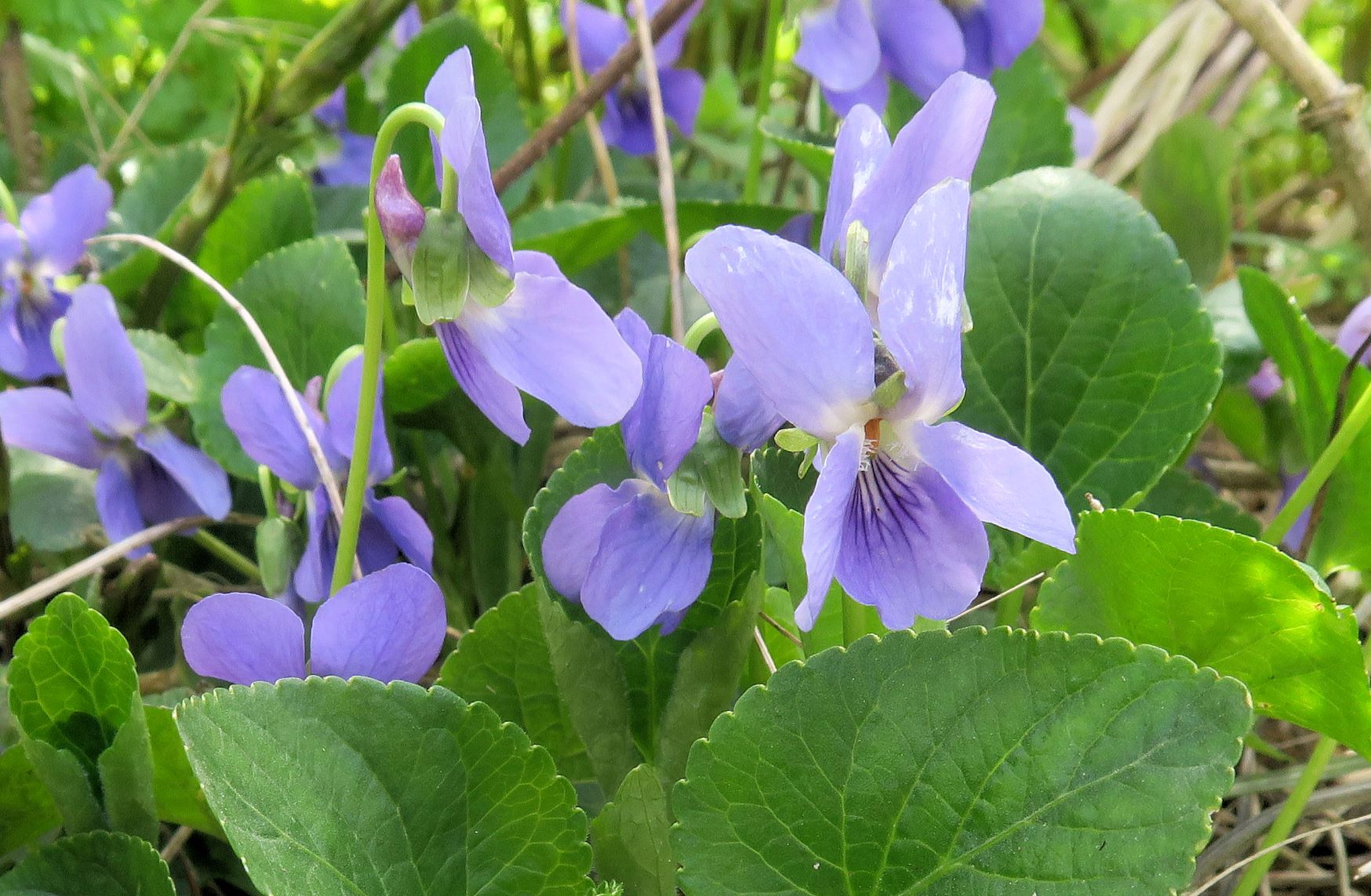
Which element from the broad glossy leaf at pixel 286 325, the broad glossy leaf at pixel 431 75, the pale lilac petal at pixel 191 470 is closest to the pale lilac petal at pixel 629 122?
the broad glossy leaf at pixel 431 75

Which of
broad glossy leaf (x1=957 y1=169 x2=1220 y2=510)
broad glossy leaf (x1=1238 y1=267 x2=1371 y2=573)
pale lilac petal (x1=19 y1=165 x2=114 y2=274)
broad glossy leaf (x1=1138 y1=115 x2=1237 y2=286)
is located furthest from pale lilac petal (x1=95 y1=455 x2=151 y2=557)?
broad glossy leaf (x1=1138 y1=115 x2=1237 y2=286)

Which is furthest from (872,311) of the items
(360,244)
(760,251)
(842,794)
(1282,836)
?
(360,244)

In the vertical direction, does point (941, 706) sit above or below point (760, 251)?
below

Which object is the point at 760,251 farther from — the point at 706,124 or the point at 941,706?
the point at 706,124

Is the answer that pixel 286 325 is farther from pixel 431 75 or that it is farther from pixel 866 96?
pixel 866 96

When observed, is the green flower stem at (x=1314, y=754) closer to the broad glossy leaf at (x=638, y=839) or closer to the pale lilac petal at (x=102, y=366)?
the broad glossy leaf at (x=638, y=839)

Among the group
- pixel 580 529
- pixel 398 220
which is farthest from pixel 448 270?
pixel 580 529
